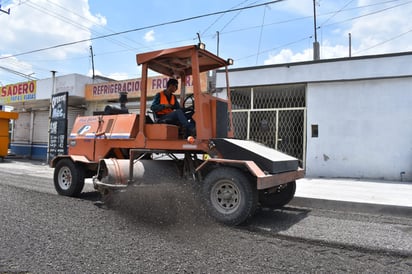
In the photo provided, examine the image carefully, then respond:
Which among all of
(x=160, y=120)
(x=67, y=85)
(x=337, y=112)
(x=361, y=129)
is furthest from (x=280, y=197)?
(x=67, y=85)

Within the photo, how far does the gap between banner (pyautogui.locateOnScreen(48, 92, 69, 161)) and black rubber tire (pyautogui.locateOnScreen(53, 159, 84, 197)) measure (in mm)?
7686

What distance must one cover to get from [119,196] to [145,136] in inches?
48.3

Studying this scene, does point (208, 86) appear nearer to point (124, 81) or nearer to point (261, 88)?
point (261, 88)

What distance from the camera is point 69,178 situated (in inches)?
279

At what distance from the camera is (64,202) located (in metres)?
6.34

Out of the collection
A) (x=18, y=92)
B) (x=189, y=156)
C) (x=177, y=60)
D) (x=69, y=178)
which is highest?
(x=18, y=92)

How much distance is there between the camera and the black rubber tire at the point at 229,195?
15.5ft

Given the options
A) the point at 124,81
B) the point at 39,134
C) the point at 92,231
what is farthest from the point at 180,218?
the point at 39,134

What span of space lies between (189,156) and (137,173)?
3.13 feet

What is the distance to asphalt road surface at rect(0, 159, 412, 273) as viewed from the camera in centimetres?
336

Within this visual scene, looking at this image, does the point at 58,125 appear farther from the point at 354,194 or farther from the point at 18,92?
the point at 354,194

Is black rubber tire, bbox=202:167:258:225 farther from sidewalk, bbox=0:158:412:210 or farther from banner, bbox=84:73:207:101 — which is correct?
banner, bbox=84:73:207:101

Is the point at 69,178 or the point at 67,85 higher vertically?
the point at 67,85

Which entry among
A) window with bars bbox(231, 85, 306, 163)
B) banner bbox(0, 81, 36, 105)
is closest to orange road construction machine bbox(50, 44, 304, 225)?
window with bars bbox(231, 85, 306, 163)
